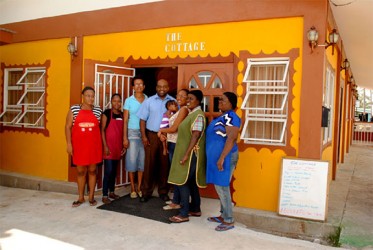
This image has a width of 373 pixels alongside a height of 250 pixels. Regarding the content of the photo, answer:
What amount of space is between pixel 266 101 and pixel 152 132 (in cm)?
174

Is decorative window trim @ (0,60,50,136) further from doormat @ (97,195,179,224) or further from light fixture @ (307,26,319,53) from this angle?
light fixture @ (307,26,319,53)

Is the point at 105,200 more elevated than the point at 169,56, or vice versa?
the point at 169,56

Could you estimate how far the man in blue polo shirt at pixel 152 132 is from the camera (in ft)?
16.9

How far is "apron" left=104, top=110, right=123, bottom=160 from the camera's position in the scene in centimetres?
527

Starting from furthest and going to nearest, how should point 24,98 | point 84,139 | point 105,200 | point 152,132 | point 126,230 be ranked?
point 24,98
point 105,200
point 152,132
point 84,139
point 126,230

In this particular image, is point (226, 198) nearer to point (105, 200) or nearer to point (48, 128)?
point (105, 200)

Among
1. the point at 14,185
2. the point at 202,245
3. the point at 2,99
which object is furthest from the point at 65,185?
the point at 202,245

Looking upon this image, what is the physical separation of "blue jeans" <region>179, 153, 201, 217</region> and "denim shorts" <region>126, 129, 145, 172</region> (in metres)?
1.03

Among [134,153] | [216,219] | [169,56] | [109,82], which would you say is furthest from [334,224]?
[109,82]

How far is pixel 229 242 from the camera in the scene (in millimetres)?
3973

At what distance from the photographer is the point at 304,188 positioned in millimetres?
4418

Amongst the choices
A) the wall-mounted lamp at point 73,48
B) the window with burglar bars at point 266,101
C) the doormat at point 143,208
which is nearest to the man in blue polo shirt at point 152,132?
the doormat at point 143,208

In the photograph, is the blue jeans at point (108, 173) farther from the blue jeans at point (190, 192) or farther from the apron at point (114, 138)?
the blue jeans at point (190, 192)

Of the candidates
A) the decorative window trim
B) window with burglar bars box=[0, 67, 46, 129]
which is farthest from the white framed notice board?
window with burglar bars box=[0, 67, 46, 129]
